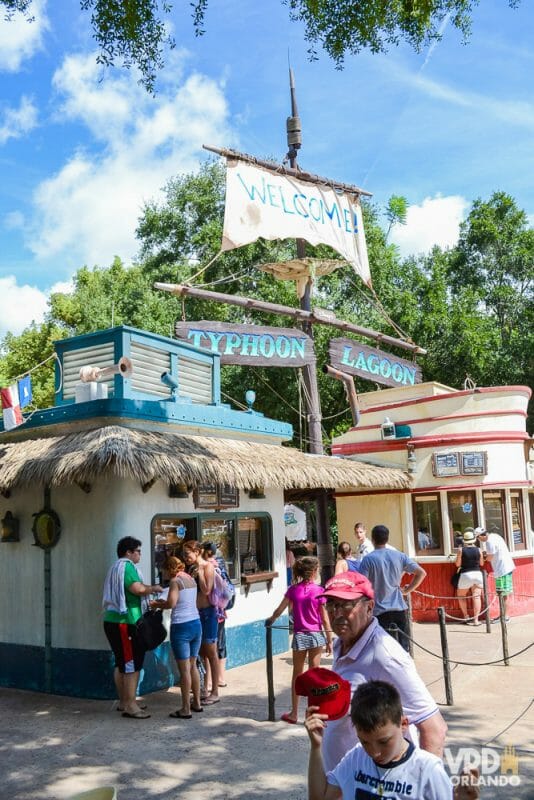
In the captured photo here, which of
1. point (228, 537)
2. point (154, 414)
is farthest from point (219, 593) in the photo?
point (154, 414)

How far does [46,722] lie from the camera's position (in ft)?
24.9

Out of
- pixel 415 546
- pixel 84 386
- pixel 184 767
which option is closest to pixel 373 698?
pixel 184 767

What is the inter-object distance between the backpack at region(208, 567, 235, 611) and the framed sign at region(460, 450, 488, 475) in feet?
22.6

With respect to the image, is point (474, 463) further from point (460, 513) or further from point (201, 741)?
point (201, 741)

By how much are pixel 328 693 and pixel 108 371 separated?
7054 mm

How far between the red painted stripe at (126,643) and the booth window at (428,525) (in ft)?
25.8

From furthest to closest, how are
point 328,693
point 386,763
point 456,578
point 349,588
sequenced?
point 456,578 < point 349,588 < point 328,693 < point 386,763

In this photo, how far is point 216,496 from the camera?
399 inches

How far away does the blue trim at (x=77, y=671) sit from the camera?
332 inches

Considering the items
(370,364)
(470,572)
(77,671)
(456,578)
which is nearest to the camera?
(77,671)

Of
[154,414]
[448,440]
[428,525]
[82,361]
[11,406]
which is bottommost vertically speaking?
[428,525]

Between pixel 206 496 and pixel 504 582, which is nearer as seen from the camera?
pixel 206 496

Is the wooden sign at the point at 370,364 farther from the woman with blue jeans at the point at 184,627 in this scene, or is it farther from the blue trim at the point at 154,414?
the woman with blue jeans at the point at 184,627

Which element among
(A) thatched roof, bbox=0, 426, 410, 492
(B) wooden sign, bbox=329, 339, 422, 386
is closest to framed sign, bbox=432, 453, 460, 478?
(B) wooden sign, bbox=329, 339, 422, 386
